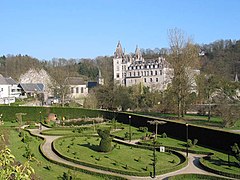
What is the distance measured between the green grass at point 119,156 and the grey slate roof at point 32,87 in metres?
52.5

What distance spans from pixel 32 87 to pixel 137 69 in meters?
28.2

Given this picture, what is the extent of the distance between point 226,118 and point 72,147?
676 inches

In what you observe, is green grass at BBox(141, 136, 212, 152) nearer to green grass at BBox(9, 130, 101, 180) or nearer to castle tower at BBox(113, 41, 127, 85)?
green grass at BBox(9, 130, 101, 180)

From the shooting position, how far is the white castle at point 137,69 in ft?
263

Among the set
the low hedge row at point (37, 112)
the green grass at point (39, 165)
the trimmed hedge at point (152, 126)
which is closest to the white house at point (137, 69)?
the low hedge row at point (37, 112)

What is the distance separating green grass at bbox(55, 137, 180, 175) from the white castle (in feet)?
170

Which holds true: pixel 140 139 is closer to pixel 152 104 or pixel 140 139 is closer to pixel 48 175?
pixel 48 175

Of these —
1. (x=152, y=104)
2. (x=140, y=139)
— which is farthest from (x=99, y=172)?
(x=152, y=104)

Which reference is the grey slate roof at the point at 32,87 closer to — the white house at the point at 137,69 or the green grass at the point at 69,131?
the white house at the point at 137,69

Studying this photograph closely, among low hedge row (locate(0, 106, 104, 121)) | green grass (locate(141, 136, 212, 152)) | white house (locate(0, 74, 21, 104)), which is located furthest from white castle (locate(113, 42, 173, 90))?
green grass (locate(141, 136, 212, 152))

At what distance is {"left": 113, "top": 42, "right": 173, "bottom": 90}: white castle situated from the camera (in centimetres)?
8025

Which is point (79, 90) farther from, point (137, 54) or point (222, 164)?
point (222, 164)

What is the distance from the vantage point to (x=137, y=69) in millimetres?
83875

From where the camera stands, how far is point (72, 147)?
25953mm
